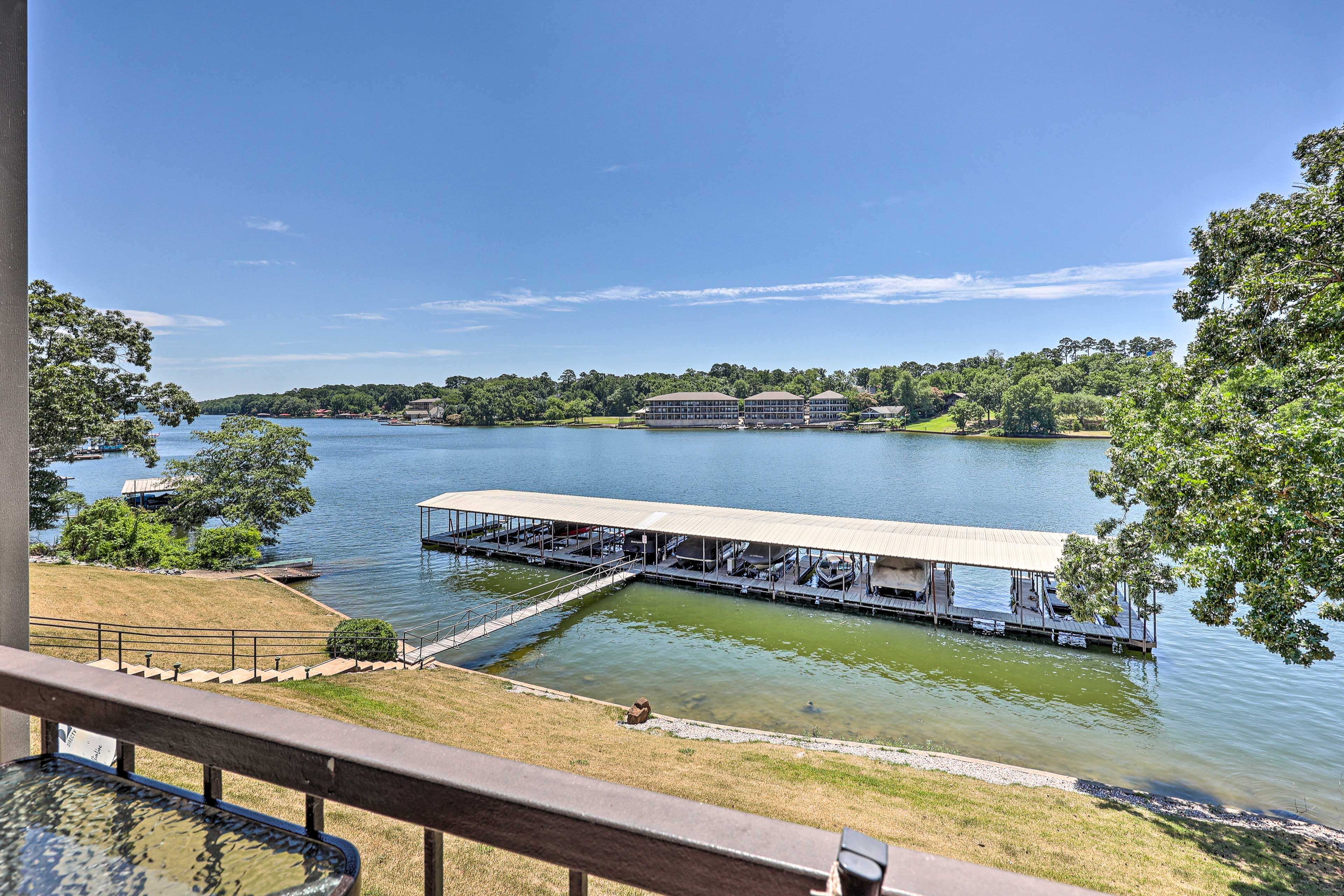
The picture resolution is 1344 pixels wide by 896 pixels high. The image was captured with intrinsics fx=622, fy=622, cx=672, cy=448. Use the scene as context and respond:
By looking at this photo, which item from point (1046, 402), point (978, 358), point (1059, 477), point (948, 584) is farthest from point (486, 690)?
point (978, 358)

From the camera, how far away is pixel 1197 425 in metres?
9.40

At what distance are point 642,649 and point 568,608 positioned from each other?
4793mm

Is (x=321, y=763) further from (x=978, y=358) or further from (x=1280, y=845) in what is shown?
(x=978, y=358)

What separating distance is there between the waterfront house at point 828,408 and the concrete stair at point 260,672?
119439 millimetres

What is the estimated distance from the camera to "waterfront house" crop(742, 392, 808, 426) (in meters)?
131

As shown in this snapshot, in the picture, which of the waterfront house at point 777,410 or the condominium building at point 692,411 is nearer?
the waterfront house at point 777,410

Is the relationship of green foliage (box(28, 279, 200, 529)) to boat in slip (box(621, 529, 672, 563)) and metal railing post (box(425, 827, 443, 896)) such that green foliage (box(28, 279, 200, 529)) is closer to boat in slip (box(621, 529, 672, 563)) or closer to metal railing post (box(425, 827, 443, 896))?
boat in slip (box(621, 529, 672, 563))

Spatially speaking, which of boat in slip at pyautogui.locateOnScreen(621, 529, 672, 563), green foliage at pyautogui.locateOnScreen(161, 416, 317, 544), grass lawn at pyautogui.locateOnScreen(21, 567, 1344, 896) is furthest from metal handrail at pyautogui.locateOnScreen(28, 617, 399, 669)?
green foliage at pyautogui.locateOnScreen(161, 416, 317, 544)

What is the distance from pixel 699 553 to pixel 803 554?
712 centimetres

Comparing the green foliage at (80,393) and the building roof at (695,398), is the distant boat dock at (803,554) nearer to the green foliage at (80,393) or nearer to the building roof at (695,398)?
the green foliage at (80,393)

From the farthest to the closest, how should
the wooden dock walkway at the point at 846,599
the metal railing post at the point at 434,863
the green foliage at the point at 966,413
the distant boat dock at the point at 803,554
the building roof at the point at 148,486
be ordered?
the green foliage at the point at 966,413, the building roof at the point at 148,486, the distant boat dock at the point at 803,554, the wooden dock walkway at the point at 846,599, the metal railing post at the point at 434,863

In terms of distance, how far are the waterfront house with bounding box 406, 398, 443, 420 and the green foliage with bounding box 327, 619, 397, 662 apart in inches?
5889

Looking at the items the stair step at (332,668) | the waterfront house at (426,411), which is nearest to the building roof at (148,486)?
the stair step at (332,668)

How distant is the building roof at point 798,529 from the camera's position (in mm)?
22047
